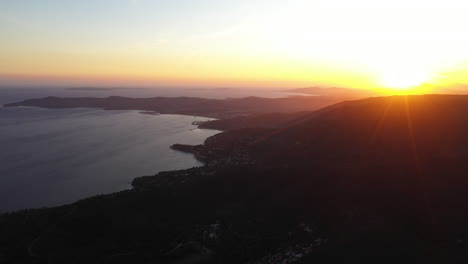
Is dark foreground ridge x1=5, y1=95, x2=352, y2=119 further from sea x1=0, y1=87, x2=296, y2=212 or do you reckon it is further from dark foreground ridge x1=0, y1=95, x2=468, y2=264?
dark foreground ridge x1=0, y1=95, x2=468, y2=264

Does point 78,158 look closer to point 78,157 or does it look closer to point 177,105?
point 78,157

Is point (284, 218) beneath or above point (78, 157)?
above

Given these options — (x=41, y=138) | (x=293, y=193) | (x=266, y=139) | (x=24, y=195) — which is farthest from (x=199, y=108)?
(x=293, y=193)

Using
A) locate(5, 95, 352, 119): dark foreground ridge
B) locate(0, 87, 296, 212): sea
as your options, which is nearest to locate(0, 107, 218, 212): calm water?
locate(0, 87, 296, 212): sea

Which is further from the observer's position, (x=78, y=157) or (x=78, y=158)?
(x=78, y=157)

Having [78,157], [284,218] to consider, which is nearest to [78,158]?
[78,157]

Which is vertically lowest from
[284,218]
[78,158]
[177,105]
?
[78,158]

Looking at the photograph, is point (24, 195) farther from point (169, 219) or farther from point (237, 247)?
point (237, 247)
